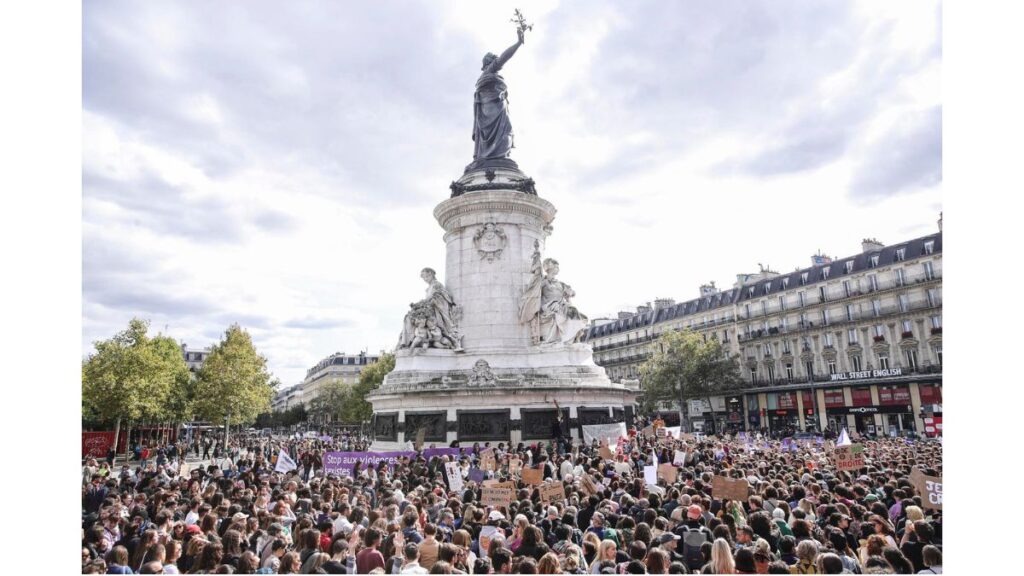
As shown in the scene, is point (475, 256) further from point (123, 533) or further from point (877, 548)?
point (877, 548)

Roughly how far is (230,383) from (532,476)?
40234 millimetres

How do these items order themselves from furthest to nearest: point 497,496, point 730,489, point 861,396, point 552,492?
point 861,396 → point 552,492 → point 497,496 → point 730,489

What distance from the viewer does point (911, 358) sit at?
48.5 metres

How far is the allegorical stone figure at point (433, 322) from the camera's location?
26.7 metres

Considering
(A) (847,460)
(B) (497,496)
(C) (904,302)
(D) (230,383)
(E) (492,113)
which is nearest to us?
(B) (497,496)

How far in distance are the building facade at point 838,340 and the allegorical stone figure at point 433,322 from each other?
110 feet

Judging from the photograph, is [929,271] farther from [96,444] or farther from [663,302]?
[96,444]

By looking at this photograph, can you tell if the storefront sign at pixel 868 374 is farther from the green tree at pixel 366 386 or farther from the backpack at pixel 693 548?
the backpack at pixel 693 548

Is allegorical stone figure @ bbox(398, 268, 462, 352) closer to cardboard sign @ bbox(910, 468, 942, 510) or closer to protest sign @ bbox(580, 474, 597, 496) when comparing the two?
protest sign @ bbox(580, 474, 597, 496)

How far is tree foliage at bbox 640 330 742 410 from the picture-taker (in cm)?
5866

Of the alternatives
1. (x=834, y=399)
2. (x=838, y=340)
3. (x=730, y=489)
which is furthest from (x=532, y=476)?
(x=834, y=399)

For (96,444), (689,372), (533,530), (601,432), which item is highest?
(689,372)

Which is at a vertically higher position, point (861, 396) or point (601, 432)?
point (601, 432)

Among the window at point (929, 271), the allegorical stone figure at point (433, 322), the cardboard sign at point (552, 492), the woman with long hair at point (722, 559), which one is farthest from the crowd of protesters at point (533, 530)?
the window at point (929, 271)
